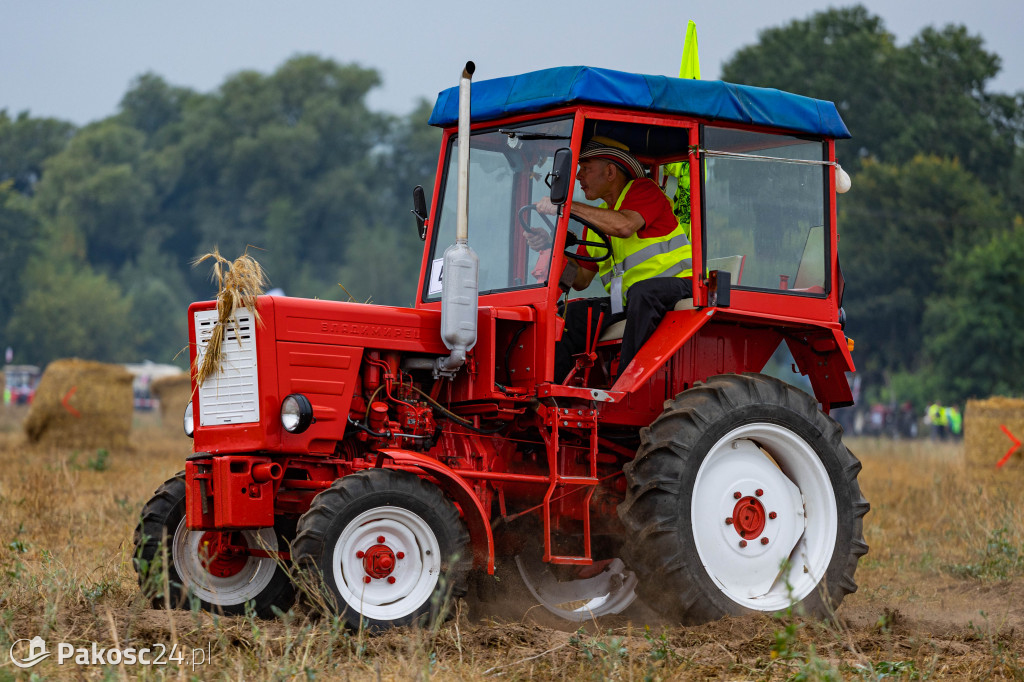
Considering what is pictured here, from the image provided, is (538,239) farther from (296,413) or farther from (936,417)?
(936,417)

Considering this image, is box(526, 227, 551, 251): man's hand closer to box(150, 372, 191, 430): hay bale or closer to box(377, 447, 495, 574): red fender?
box(377, 447, 495, 574): red fender

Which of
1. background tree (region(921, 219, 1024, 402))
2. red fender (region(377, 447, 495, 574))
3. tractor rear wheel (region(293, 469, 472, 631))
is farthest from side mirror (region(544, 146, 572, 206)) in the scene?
background tree (region(921, 219, 1024, 402))

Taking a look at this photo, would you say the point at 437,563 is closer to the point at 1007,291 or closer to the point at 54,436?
the point at 54,436

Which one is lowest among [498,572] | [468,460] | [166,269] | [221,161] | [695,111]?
[498,572]

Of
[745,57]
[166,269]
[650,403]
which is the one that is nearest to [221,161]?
[166,269]

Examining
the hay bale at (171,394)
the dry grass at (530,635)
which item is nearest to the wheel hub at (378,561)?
the dry grass at (530,635)

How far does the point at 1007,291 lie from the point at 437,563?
3749 cm

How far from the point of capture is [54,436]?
19203mm

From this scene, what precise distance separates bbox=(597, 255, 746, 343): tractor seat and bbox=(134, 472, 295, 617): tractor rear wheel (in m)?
2.06

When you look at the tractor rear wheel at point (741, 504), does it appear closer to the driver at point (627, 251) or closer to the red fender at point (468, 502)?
A: the driver at point (627, 251)

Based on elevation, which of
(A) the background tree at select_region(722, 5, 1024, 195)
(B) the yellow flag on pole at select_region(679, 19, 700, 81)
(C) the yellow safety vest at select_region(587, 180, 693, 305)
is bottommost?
(C) the yellow safety vest at select_region(587, 180, 693, 305)

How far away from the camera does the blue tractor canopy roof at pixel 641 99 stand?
6613mm

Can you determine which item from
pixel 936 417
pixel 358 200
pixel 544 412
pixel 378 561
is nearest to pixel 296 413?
pixel 378 561

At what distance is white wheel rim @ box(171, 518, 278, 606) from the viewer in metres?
6.42
